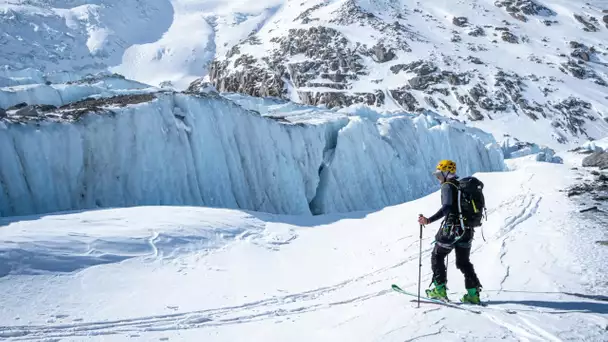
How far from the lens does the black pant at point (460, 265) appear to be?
6332 mm

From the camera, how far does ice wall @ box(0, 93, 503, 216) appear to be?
14680mm

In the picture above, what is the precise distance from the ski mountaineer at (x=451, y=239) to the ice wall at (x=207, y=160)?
1237cm

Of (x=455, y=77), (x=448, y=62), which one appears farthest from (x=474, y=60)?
(x=455, y=77)

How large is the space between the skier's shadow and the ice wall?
1335 cm

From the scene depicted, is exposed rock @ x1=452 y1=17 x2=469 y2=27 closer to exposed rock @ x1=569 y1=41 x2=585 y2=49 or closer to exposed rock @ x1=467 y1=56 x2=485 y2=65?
exposed rock @ x1=467 y1=56 x2=485 y2=65

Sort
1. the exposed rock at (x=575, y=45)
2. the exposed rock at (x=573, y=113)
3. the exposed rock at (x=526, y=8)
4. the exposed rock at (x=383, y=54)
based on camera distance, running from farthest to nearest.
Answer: the exposed rock at (x=526, y=8) → the exposed rock at (x=575, y=45) → the exposed rock at (x=383, y=54) → the exposed rock at (x=573, y=113)

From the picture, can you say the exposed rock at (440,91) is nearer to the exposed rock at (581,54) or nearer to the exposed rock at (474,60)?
the exposed rock at (474,60)

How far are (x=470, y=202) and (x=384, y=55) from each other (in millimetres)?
83777

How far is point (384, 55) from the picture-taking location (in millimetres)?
86312

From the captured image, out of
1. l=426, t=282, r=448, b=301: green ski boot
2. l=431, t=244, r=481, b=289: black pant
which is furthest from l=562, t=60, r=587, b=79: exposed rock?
l=426, t=282, r=448, b=301: green ski boot

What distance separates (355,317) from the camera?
6324 millimetres

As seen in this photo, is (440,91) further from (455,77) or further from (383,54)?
(383,54)

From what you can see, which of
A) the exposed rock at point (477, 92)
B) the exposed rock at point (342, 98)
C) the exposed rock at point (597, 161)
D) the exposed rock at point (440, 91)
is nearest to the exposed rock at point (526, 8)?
the exposed rock at point (477, 92)

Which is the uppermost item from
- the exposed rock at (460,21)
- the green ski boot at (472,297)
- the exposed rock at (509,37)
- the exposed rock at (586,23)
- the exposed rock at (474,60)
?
the exposed rock at (460,21)
